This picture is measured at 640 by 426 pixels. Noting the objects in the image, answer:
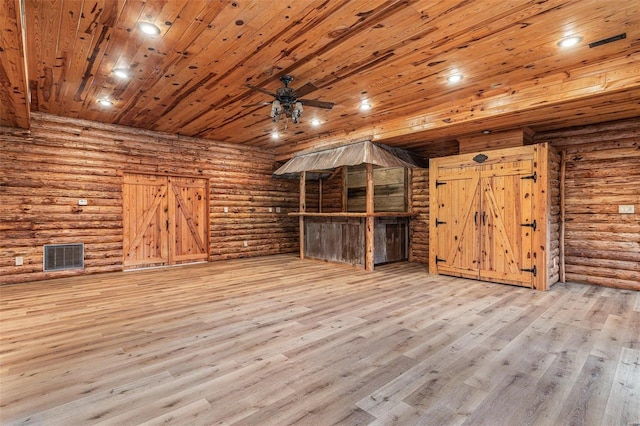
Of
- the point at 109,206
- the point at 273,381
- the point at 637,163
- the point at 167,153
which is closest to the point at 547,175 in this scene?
the point at 637,163

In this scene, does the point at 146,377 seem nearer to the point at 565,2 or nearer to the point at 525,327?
the point at 525,327

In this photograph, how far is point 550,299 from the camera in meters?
4.48

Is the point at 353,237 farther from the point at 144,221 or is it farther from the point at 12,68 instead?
the point at 12,68

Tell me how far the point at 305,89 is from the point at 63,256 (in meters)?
5.59

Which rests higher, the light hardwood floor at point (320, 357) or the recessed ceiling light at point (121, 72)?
the recessed ceiling light at point (121, 72)

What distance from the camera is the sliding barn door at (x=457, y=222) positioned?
5785mm

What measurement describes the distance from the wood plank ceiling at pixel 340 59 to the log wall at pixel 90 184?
567mm

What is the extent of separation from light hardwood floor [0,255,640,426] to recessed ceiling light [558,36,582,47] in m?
3.02

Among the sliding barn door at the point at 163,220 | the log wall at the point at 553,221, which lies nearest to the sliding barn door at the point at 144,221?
the sliding barn door at the point at 163,220

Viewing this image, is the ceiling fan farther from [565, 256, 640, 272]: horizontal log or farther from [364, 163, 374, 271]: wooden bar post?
[565, 256, 640, 272]: horizontal log

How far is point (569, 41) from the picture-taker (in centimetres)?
334

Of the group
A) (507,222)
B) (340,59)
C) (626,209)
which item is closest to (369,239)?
(507,222)

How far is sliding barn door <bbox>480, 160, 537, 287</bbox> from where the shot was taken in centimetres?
520

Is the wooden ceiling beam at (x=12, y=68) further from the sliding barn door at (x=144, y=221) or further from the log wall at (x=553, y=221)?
the log wall at (x=553, y=221)
